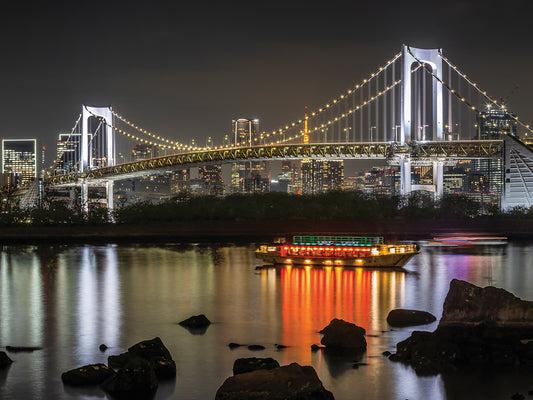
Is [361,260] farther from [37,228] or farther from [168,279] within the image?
[37,228]

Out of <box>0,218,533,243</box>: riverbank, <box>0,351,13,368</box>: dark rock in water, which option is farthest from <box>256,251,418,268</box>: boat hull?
<box>0,351,13,368</box>: dark rock in water

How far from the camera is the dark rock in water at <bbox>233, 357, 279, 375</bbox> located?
11180mm

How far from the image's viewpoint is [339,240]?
28.3 meters

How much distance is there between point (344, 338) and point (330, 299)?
21.0ft

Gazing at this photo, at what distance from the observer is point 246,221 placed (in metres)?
43.6

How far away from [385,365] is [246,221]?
3158 cm

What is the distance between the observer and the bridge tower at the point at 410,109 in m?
50.5

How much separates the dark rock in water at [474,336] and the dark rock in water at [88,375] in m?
4.54

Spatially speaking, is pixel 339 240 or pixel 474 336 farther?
pixel 339 240

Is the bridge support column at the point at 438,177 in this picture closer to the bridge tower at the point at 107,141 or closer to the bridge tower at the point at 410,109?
the bridge tower at the point at 410,109

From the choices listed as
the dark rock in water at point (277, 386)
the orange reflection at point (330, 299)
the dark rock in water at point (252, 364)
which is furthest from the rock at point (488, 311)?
the dark rock in water at point (277, 386)

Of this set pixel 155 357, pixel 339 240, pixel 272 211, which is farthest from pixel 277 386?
pixel 272 211

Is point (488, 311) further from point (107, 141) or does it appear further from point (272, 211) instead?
point (107, 141)

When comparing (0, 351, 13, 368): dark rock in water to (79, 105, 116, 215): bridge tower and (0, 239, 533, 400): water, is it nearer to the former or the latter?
(0, 239, 533, 400): water
